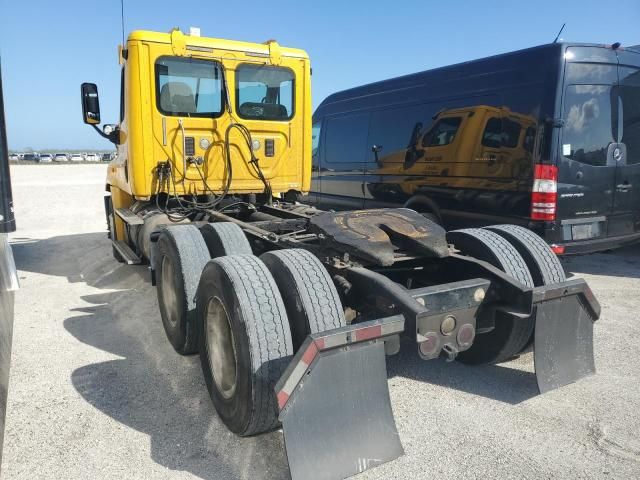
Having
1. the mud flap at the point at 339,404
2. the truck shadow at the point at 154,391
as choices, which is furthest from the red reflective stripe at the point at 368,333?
the truck shadow at the point at 154,391

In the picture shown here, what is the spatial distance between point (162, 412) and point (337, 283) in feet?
4.51

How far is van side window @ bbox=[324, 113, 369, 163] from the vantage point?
7.70 metres

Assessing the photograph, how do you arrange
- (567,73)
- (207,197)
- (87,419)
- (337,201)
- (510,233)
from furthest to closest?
1. (337,201)
2. (207,197)
3. (567,73)
4. (510,233)
5. (87,419)

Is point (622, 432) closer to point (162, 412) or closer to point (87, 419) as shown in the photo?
point (162, 412)

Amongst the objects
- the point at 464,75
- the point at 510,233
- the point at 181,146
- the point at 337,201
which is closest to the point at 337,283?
the point at 510,233

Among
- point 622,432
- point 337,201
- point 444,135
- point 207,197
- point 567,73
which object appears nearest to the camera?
point 622,432

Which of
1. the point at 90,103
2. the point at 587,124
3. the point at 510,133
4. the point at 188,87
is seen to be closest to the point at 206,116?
the point at 188,87

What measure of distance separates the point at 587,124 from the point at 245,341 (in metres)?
4.54

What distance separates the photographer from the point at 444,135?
6.18m

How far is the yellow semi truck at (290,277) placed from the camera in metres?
2.34

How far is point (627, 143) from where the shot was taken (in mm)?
5492

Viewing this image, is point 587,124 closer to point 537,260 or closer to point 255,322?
point 537,260

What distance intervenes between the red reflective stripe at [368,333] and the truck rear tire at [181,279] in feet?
5.20

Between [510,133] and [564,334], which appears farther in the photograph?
[510,133]
